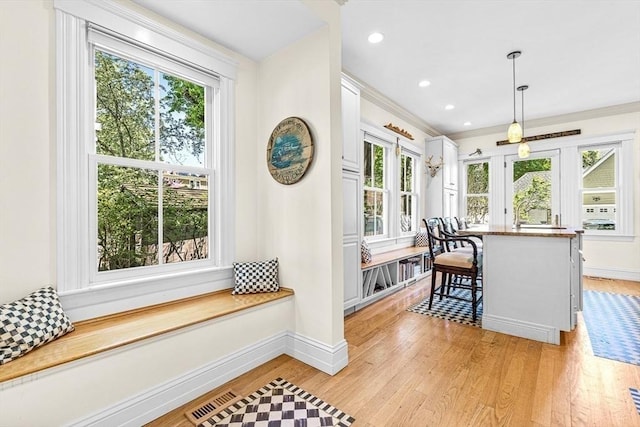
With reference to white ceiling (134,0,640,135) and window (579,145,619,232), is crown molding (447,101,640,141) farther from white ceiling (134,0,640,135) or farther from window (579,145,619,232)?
window (579,145,619,232)

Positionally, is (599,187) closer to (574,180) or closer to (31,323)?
(574,180)

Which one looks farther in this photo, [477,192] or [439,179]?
[477,192]

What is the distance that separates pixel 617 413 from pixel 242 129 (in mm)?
3220

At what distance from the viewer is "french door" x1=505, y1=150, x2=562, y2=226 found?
5285 mm

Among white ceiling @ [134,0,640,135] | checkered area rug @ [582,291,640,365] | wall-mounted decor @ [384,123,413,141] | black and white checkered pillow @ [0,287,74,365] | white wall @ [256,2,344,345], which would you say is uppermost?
white ceiling @ [134,0,640,135]

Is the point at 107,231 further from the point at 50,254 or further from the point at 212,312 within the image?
the point at 212,312

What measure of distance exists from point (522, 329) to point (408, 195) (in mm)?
2949

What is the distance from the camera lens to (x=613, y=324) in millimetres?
2891

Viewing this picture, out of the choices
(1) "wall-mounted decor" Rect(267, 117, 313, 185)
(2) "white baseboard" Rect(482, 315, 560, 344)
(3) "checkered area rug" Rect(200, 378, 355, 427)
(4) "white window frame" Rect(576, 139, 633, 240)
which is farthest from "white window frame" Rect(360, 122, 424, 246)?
(4) "white window frame" Rect(576, 139, 633, 240)

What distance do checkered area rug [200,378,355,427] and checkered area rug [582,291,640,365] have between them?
2.28 metres

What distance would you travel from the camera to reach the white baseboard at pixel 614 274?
464 cm

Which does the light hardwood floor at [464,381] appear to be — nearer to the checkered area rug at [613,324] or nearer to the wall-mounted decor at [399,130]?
the checkered area rug at [613,324]

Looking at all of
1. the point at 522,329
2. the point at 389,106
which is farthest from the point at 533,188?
the point at 522,329

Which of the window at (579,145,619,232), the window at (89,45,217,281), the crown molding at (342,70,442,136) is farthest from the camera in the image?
the window at (579,145,619,232)
